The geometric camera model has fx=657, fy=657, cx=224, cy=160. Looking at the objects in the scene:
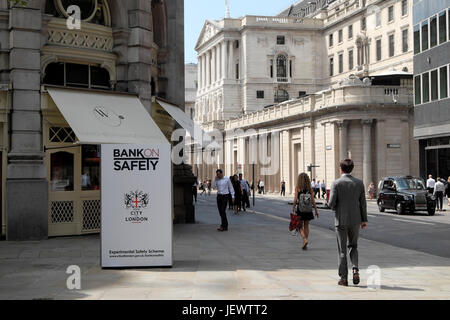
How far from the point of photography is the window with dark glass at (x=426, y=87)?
39625mm

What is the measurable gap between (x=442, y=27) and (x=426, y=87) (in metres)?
3.98

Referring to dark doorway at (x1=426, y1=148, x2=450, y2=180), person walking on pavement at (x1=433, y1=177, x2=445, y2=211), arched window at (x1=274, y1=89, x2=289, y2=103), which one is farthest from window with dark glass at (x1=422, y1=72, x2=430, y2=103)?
arched window at (x1=274, y1=89, x2=289, y2=103)

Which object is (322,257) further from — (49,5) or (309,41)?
(309,41)

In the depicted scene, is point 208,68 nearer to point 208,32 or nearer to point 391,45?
point 208,32

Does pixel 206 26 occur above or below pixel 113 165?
above

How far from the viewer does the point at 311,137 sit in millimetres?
54406

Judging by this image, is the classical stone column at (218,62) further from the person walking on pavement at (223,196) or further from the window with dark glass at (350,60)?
the person walking on pavement at (223,196)

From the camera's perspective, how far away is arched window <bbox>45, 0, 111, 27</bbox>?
17.4m

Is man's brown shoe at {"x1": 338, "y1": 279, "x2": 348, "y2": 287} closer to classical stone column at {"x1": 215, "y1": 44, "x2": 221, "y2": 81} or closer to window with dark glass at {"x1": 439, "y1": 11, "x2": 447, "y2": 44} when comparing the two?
window with dark glass at {"x1": 439, "y1": 11, "x2": 447, "y2": 44}

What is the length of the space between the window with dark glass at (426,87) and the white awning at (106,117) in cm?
2622

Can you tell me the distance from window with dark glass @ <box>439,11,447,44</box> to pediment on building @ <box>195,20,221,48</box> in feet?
207

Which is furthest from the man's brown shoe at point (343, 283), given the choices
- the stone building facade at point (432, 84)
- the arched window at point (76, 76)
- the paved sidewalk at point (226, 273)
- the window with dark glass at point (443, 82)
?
the window with dark glass at point (443, 82)

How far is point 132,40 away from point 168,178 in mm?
8171
